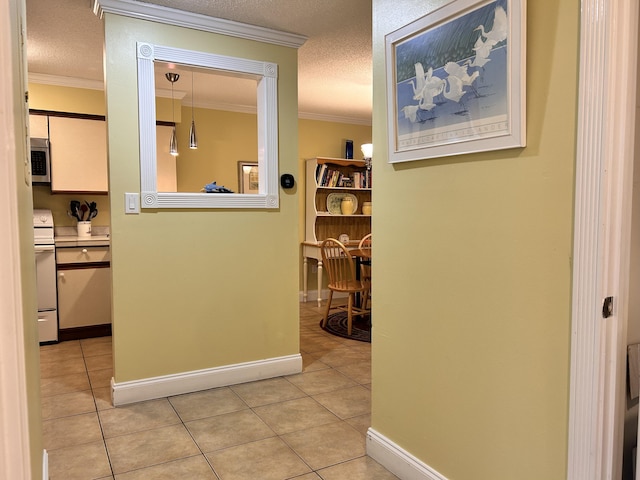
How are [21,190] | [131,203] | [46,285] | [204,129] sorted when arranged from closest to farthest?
[21,190] < [131,203] < [46,285] < [204,129]

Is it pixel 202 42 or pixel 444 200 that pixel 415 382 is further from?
pixel 202 42

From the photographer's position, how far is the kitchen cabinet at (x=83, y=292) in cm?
419

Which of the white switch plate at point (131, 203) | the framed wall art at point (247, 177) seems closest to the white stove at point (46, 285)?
the white switch plate at point (131, 203)

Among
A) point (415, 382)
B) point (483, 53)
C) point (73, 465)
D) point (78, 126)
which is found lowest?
point (73, 465)

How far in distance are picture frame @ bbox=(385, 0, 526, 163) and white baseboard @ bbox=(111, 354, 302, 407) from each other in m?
1.89

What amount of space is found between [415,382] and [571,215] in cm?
95

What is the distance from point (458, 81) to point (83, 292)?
12.8 feet

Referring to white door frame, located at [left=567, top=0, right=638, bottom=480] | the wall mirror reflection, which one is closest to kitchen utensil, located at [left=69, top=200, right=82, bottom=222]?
the wall mirror reflection

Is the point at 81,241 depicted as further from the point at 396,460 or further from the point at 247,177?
the point at 396,460

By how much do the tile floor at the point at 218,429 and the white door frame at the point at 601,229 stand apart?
40.3 inches

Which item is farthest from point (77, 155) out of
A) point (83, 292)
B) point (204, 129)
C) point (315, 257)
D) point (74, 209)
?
point (315, 257)

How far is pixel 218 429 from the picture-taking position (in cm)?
249

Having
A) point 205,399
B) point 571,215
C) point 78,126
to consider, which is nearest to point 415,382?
point 571,215

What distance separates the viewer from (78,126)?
4.38 m
